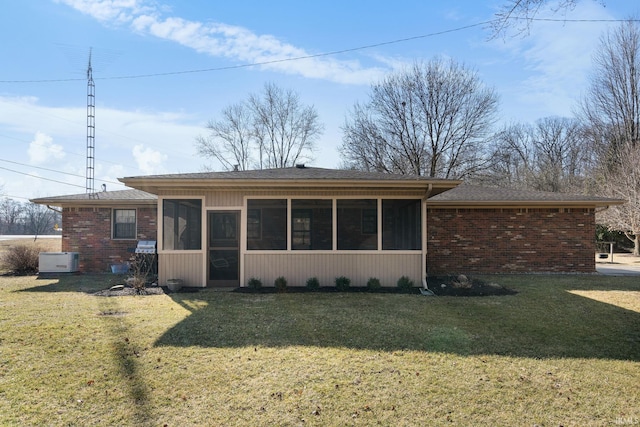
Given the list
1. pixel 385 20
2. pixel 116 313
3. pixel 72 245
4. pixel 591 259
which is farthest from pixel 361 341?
pixel 72 245

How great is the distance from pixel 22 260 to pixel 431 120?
21.7m

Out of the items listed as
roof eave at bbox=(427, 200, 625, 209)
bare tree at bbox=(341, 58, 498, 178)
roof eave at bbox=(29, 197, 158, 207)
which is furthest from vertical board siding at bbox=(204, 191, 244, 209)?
bare tree at bbox=(341, 58, 498, 178)

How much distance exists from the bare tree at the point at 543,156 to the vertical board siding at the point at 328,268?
18341 millimetres

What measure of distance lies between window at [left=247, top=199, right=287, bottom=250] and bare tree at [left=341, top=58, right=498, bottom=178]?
1712 cm

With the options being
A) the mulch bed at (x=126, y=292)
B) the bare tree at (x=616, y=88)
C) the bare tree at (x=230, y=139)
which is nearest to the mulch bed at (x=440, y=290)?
the mulch bed at (x=126, y=292)

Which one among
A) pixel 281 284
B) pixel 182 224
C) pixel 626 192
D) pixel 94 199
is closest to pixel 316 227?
pixel 281 284

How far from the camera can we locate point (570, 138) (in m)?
31.1

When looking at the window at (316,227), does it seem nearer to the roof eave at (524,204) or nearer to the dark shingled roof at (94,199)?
the roof eave at (524,204)

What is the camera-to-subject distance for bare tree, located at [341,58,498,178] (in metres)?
23.6

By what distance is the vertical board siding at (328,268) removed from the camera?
9.09 m

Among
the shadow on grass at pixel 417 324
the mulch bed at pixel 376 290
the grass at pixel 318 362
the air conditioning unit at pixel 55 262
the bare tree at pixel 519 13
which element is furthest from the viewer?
the air conditioning unit at pixel 55 262

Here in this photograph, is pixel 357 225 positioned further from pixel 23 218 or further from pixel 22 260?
pixel 23 218

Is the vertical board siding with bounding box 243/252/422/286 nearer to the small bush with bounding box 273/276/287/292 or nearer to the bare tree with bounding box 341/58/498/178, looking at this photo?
the small bush with bounding box 273/276/287/292

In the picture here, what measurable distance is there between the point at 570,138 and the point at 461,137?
13602 mm
